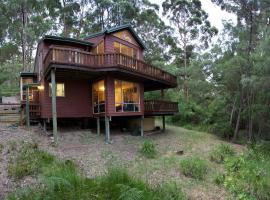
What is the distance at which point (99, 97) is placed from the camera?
16094mm

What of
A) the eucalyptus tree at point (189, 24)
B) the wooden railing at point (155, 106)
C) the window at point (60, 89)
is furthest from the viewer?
the eucalyptus tree at point (189, 24)

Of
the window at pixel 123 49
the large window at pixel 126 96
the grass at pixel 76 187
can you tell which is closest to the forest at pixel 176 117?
the grass at pixel 76 187

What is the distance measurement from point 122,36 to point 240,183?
1232 cm

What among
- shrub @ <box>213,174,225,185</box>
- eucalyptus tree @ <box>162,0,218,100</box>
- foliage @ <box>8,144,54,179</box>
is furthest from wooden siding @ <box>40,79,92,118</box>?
eucalyptus tree @ <box>162,0,218,100</box>

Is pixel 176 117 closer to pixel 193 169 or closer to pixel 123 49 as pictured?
pixel 123 49

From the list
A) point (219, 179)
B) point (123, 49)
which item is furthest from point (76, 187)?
point (123, 49)

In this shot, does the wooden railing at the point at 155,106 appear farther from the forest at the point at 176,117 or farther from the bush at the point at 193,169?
the bush at the point at 193,169

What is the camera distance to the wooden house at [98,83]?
14016 mm

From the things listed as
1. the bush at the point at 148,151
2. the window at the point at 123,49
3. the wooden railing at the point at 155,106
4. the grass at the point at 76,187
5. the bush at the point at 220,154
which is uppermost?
the window at the point at 123,49

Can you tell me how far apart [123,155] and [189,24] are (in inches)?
979

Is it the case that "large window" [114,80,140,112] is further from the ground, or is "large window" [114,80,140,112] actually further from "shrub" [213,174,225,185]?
"shrub" [213,174,225,185]

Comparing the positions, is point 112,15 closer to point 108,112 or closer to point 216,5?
point 216,5

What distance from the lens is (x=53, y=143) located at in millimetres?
12266

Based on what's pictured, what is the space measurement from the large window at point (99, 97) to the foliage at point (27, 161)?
18.7 ft
